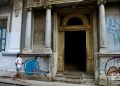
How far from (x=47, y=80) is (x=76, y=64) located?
3.49 metres

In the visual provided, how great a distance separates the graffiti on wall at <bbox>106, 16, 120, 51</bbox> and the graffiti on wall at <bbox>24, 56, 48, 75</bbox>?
14.8 ft

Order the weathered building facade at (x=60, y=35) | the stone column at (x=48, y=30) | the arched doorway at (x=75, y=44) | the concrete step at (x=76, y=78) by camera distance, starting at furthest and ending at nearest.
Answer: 1. the arched doorway at (x=75, y=44)
2. the stone column at (x=48, y=30)
3. the weathered building facade at (x=60, y=35)
4. the concrete step at (x=76, y=78)

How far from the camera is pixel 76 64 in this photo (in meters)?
14.4

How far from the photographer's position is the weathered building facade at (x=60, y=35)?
11.4 metres

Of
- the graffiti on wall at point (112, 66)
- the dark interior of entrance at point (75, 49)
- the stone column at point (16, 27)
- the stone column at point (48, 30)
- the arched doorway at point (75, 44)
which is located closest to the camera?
the graffiti on wall at point (112, 66)

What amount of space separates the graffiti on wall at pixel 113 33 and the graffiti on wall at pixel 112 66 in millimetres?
964

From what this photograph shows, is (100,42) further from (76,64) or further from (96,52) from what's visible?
(76,64)

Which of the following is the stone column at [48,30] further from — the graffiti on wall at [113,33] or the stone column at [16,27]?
the graffiti on wall at [113,33]

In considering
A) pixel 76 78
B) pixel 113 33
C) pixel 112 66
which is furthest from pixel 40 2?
pixel 112 66

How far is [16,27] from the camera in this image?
538 inches

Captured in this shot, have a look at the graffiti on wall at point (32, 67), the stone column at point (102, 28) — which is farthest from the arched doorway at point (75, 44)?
the graffiti on wall at point (32, 67)

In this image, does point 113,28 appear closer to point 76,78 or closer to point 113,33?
point 113,33

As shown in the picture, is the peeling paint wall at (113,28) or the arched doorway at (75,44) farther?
the arched doorway at (75,44)

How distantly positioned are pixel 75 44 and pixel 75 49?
1.27 feet
